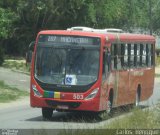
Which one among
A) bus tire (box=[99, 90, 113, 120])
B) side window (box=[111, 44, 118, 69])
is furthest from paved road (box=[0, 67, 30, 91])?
bus tire (box=[99, 90, 113, 120])

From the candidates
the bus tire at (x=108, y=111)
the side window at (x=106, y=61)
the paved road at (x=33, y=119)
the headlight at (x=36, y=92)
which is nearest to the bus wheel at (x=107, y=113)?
the bus tire at (x=108, y=111)

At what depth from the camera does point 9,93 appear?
3116cm

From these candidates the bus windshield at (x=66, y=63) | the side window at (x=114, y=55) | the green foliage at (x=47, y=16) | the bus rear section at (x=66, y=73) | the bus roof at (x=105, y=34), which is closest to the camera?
the bus rear section at (x=66, y=73)

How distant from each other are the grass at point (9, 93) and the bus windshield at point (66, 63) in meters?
8.36

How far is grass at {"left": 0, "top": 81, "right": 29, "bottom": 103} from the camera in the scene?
29594mm

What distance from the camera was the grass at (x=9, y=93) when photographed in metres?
29.6

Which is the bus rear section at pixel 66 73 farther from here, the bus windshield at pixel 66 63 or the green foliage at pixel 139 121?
the green foliage at pixel 139 121

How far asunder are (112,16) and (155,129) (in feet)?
133

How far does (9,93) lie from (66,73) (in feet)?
36.9

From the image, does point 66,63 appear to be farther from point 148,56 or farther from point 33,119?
point 148,56

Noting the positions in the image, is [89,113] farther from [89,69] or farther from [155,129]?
[155,129]

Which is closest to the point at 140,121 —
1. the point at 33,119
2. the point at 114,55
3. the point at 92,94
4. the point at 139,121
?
the point at 139,121

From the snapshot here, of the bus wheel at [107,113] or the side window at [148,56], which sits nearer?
the bus wheel at [107,113]

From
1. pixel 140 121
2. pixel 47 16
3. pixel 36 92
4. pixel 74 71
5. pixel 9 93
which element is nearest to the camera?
pixel 140 121
